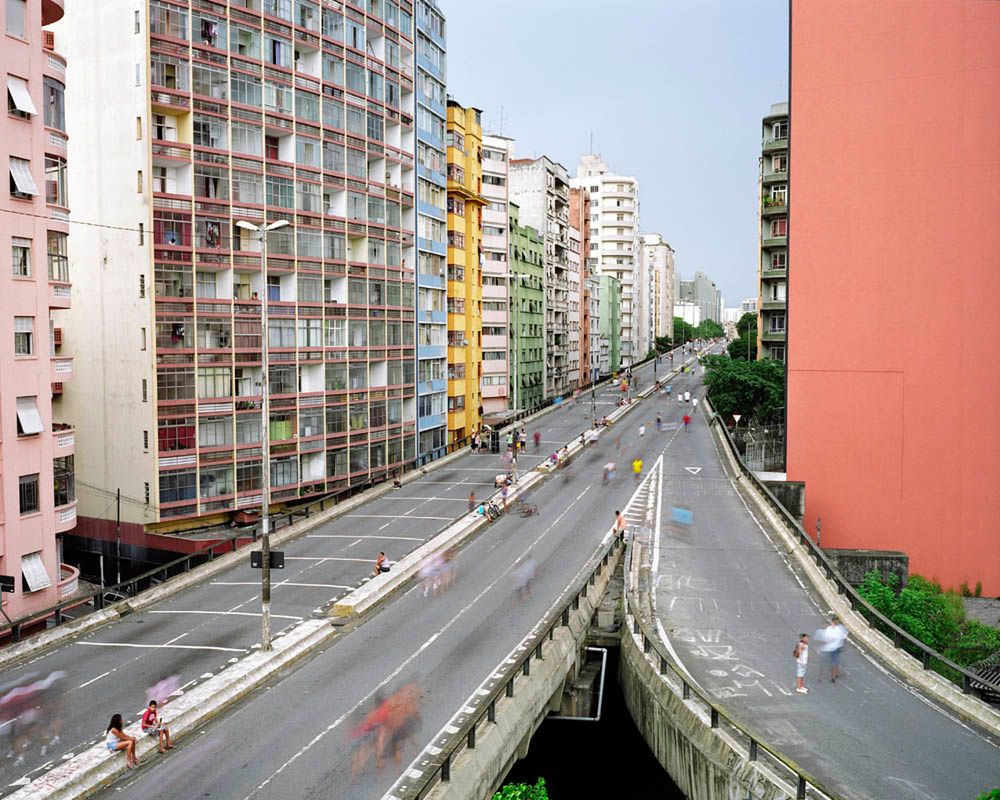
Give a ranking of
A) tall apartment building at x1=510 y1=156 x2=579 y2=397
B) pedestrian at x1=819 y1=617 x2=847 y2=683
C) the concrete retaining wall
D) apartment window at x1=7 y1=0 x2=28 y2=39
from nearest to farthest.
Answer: the concrete retaining wall, pedestrian at x1=819 y1=617 x2=847 y2=683, apartment window at x1=7 y1=0 x2=28 y2=39, tall apartment building at x1=510 y1=156 x2=579 y2=397

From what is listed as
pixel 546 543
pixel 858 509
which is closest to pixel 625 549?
pixel 546 543

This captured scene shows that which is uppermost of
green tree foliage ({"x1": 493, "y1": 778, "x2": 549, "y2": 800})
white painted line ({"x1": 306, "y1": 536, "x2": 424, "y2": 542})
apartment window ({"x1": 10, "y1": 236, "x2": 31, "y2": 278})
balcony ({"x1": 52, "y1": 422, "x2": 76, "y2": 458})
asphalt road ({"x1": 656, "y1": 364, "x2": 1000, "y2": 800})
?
apartment window ({"x1": 10, "y1": 236, "x2": 31, "y2": 278})

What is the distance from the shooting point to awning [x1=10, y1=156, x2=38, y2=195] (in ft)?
103

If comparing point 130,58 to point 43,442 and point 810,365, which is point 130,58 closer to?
point 43,442

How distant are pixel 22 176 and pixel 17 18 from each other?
17.9 ft

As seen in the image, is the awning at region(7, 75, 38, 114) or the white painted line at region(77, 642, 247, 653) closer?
the white painted line at region(77, 642, 247, 653)

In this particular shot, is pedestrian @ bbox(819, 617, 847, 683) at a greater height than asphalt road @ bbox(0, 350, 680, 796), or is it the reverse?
pedestrian @ bbox(819, 617, 847, 683)

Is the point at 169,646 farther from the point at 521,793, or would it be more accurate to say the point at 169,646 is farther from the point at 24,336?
the point at 521,793

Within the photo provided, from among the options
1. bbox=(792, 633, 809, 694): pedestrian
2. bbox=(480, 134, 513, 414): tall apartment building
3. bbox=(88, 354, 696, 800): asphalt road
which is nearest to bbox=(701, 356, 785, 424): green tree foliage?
bbox=(480, 134, 513, 414): tall apartment building

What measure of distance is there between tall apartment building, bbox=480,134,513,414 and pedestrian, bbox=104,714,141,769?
7409cm

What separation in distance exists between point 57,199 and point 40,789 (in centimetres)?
2329

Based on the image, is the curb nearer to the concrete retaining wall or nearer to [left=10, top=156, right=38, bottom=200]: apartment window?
the concrete retaining wall

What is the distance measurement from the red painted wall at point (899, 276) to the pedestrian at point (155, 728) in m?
37.5

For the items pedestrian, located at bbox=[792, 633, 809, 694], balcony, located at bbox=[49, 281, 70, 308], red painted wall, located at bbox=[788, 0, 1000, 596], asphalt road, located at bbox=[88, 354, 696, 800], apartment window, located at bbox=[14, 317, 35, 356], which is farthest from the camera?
red painted wall, located at bbox=[788, 0, 1000, 596]
